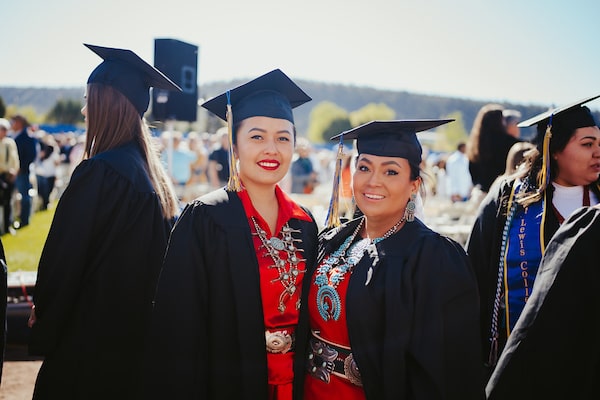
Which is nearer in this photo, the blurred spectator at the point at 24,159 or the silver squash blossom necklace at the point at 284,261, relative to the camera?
the silver squash blossom necklace at the point at 284,261

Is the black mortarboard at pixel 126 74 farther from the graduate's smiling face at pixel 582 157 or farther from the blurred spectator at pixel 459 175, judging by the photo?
the blurred spectator at pixel 459 175

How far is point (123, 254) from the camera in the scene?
232cm

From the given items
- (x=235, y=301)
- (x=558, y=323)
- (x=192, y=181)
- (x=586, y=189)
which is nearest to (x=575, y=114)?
(x=586, y=189)

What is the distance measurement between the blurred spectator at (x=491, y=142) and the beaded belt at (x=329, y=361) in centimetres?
332

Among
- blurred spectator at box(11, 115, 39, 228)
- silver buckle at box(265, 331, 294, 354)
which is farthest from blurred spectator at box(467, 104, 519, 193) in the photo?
blurred spectator at box(11, 115, 39, 228)

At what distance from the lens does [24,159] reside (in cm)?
905

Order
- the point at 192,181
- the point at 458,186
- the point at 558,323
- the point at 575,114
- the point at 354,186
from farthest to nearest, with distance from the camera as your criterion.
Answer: the point at 192,181 → the point at 458,186 → the point at 575,114 → the point at 354,186 → the point at 558,323

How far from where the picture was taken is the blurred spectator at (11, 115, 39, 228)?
8906mm

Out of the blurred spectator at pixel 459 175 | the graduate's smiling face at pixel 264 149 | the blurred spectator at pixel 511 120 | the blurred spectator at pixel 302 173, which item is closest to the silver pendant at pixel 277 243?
the graduate's smiling face at pixel 264 149

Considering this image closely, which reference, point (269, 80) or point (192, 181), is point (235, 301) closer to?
point (269, 80)

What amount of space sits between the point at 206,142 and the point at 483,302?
1281cm

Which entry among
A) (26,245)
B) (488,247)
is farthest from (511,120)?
(26,245)

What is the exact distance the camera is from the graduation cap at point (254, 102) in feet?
7.33

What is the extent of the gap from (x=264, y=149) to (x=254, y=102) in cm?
25
